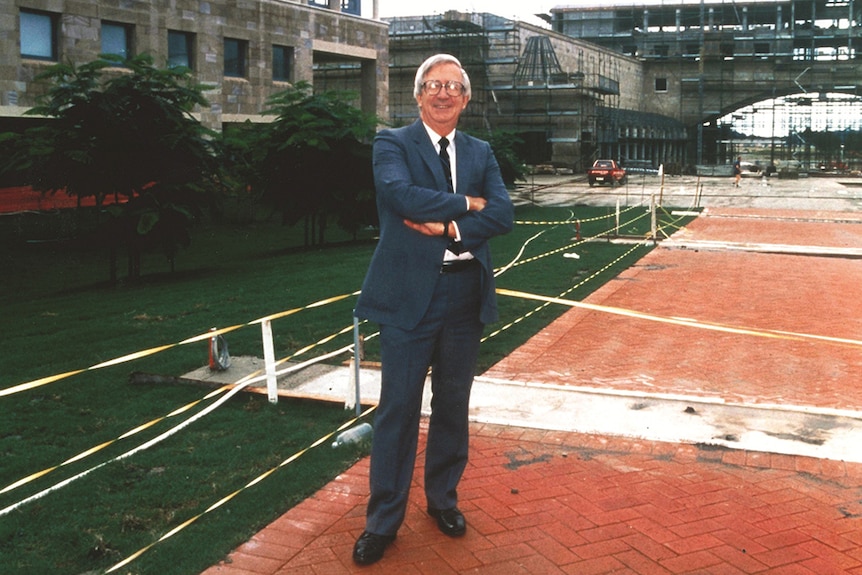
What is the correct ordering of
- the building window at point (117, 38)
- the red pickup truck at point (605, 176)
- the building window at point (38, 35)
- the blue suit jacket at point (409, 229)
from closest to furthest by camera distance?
the blue suit jacket at point (409, 229)
the building window at point (38, 35)
the building window at point (117, 38)
the red pickup truck at point (605, 176)

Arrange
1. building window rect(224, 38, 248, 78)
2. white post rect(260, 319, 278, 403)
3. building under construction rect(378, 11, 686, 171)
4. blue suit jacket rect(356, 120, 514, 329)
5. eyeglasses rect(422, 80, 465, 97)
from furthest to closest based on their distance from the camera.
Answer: building under construction rect(378, 11, 686, 171), building window rect(224, 38, 248, 78), white post rect(260, 319, 278, 403), eyeglasses rect(422, 80, 465, 97), blue suit jacket rect(356, 120, 514, 329)

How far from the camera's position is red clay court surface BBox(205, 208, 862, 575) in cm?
405

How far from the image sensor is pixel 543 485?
16.4 ft

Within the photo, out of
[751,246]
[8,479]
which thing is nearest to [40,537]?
[8,479]

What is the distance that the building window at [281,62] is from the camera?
3494 centimetres

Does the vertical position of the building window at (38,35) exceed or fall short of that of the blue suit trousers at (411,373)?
it exceeds it

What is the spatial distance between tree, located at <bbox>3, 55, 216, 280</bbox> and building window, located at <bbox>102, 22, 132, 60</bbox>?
48.4 feet

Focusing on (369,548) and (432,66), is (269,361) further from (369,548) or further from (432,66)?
(432,66)

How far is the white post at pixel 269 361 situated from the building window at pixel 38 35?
22.0 m

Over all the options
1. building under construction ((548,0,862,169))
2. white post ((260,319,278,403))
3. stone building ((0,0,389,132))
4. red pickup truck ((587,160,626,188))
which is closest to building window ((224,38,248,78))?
stone building ((0,0,389,132))

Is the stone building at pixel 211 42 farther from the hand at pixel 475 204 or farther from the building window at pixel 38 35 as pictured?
the hand at pixel 475 204

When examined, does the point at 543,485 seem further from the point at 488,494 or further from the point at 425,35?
the point at 425,35

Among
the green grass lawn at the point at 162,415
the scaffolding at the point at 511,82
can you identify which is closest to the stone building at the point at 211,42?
the green grass lawn at the point at 162,415

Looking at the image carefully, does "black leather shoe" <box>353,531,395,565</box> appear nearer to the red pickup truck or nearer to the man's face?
the man's face
